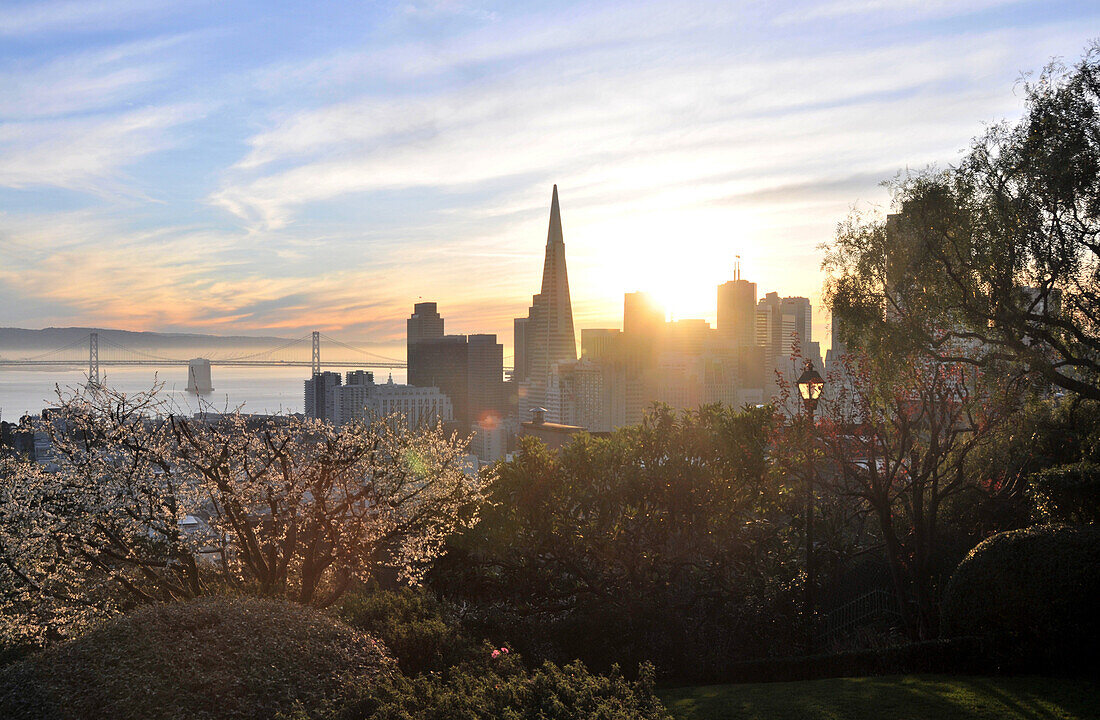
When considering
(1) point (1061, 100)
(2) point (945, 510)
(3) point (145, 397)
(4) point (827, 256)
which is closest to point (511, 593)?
(3) point (145, 397)

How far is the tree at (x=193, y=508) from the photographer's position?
445 inches

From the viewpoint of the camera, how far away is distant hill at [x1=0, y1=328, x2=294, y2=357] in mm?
158875

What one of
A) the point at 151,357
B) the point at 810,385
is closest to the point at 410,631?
the point at 810,385

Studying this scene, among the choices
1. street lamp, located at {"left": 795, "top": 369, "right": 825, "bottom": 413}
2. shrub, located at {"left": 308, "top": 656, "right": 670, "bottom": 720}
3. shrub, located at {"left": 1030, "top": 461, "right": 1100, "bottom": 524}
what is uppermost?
street lamp, located at {"left": 795, "top": 369, "right": 825, "bottom": 413}

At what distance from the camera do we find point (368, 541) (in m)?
12.4

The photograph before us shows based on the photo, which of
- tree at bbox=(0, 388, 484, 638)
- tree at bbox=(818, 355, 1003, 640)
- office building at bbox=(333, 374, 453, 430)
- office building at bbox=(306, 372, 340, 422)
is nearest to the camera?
tree at bbox=(0, 388, 484, 638)

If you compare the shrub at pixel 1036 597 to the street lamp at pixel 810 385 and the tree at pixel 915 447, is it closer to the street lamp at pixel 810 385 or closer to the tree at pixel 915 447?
the tree at pixel 915 447

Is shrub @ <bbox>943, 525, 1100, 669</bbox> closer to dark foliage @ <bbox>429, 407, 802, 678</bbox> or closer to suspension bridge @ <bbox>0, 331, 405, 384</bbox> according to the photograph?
dark foliage @ <bbox>429, 407, 802, 678</bbox>

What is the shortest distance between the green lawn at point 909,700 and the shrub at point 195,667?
392 centimetres

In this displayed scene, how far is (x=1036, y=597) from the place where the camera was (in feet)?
30.6

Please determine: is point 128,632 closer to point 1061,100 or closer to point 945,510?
point 1061,100

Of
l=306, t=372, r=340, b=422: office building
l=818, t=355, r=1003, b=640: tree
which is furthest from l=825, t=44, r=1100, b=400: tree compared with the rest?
l=306, t=372, r=340, b=422: office building

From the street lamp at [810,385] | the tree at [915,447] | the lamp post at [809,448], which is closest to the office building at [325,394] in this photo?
the tree at [915,447]

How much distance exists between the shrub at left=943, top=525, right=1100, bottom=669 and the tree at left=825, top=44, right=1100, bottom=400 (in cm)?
245
